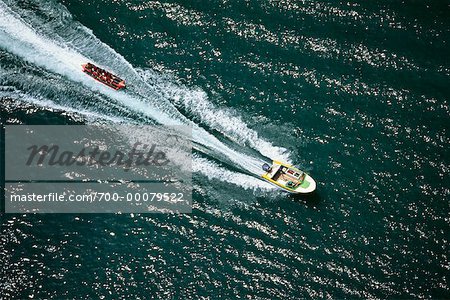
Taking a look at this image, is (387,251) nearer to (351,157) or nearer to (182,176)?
(351,157)

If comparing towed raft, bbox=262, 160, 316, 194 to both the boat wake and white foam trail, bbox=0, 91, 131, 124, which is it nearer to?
the boat wake

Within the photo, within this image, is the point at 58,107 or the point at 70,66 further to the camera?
the point at 70,66

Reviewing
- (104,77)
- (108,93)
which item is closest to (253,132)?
(108,93)

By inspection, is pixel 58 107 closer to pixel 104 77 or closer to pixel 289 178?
pixel 104 77

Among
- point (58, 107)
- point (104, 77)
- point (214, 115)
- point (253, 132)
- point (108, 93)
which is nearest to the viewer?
point (253, 132)

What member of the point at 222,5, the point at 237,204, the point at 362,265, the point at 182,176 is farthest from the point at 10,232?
the point at 222,5

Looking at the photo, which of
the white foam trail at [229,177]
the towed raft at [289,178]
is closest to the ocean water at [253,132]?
the white foam trail at [229,177]
